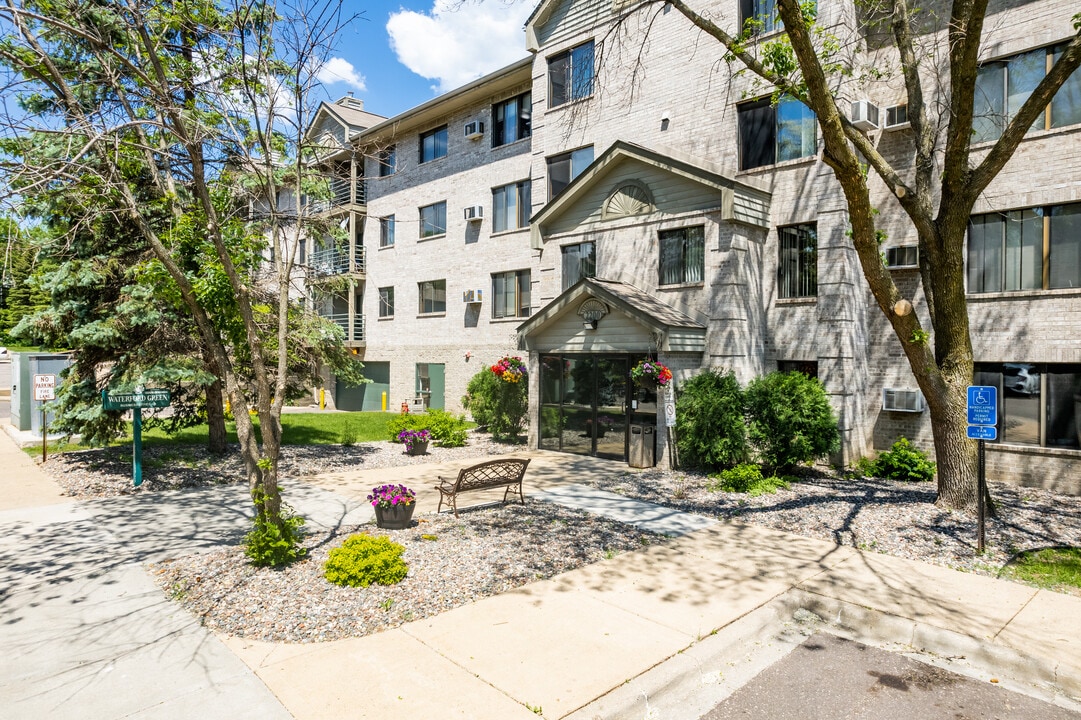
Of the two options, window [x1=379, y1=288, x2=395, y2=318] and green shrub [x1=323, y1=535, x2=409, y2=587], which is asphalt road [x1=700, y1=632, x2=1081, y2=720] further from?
window [x1=379, y1=288, x2=395, y2=318]

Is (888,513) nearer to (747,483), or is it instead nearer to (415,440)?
(747,483)

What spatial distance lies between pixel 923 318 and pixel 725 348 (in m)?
4.14

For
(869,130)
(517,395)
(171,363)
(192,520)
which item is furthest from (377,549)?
(869,130)

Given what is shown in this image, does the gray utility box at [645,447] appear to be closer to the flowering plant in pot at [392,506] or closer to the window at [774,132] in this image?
the flowering plant in pot at [392,506]

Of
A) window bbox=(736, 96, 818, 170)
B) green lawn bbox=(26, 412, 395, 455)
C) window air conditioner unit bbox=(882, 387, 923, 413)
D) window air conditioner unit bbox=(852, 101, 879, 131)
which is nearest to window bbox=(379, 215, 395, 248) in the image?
green lawn bbox=(26, 412, 395, 455)

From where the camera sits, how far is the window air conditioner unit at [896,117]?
13.7 metres

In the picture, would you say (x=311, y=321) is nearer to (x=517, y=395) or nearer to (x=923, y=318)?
(x=517, y=395)

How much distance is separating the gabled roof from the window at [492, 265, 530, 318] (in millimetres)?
5021

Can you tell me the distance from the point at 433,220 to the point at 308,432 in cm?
1011

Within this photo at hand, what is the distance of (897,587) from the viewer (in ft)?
24.4

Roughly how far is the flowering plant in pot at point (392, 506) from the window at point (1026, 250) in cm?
1200

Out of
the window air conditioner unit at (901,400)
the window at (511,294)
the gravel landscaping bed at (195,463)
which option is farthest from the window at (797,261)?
the window at (511,294)

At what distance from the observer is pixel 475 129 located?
78.4ft

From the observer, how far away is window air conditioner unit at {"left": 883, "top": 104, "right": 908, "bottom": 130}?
13.7m
